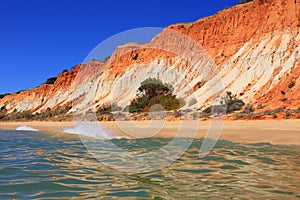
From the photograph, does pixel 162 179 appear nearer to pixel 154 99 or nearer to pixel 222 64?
pixel 154 99

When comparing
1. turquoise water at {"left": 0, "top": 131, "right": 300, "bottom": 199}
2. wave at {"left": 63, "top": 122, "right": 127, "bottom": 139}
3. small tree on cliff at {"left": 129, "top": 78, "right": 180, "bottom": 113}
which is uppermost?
small tree on cliff at {"left": 129, "top": 78, "right": 180, "bottom": 113}

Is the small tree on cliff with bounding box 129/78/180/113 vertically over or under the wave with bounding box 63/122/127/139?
over

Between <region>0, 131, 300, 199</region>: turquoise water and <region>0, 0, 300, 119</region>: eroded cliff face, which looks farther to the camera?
<region>0, 0, 300, 119</region>: eroded cliff face

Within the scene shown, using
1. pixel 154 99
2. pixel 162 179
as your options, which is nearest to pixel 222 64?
pixel 154 99

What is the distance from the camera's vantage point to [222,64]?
39156mm

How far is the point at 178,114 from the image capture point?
25.6 m

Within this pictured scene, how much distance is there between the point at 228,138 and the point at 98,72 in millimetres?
49968

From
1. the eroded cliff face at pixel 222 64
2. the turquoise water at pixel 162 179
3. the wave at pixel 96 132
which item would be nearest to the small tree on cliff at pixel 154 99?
the eroded cliff face at pixel 222 64

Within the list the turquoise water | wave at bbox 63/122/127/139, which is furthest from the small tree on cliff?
the turquoise water

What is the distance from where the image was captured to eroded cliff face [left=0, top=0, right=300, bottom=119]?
95.5 ft

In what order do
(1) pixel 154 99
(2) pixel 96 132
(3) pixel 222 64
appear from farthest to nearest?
(3) pixel 222 64
(1) pixel 154 99
(2) pixel 96 132

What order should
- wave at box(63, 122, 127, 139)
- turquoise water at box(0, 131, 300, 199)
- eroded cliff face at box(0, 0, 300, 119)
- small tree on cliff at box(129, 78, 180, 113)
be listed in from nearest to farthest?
turquoise water at box(0, 131, 300, 199), wave at box(63, 122, 127, 139), eroded cliff face at box(0, 0, 300, 119), small tree on cliff at box(129, 78, 180, 113)

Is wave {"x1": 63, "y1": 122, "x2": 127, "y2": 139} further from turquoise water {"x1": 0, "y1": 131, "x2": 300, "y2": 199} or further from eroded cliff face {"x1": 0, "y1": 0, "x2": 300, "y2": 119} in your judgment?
turquoise water {"x1": 0, "y1": 131, "x2": 300, "y2": 199}

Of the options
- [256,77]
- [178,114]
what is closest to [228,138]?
[178,114]
